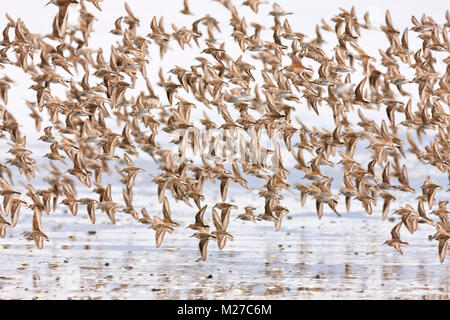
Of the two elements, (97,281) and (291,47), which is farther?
(291,47)

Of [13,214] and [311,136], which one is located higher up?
[311,136]

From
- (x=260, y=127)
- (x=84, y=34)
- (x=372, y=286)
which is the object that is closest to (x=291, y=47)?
(x=260, y=127)

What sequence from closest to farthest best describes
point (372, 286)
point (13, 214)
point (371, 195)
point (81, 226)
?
point (372, 286), point (13, 214), point (371, 195), point (81, 226)

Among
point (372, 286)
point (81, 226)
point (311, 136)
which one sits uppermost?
point (311, 136)

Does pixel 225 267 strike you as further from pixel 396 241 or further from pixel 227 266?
pixel 396 241

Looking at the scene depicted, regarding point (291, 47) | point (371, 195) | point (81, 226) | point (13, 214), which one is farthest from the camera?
point (81, 226)

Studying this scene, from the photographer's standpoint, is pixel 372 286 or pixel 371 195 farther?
pixel 371 195

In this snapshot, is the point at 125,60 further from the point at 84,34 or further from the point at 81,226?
the point at 81,226

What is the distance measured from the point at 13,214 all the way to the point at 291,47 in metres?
10.7

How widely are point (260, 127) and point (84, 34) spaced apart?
7479 mm

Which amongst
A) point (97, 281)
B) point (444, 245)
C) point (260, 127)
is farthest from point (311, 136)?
point (97, 281)

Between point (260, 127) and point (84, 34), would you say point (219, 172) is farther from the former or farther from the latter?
point (84, 34)

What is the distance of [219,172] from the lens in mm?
22859

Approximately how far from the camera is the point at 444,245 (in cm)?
2166
